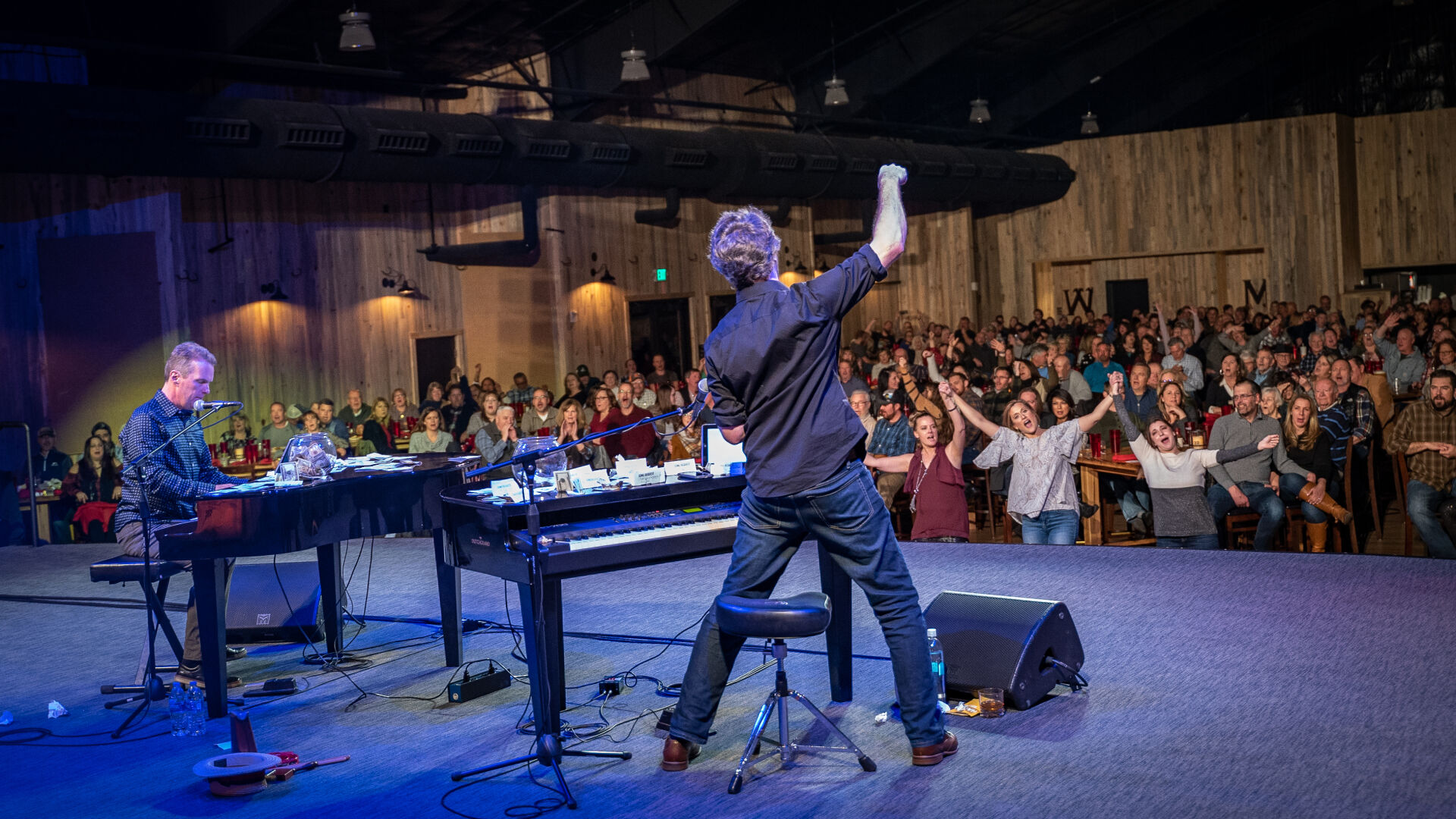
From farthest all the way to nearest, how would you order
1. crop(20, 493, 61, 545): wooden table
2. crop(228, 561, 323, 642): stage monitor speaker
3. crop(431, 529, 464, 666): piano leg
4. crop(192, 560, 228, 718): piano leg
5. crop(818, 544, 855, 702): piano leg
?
crop(20, 493, 61, 545): wooden table < crop(228, 561, 323, 642): stage monitor speaker < crop(431, 529, 464, 666): piano leg < crop(192, 560, 228, 718): piano leg < crop(818, 544, 855, 702): piano leg

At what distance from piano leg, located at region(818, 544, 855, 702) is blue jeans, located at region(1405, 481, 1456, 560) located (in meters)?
3.89

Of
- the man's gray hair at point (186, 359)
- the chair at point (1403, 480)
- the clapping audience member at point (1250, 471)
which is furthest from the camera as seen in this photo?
the clapping audience member at point (1250, 471)

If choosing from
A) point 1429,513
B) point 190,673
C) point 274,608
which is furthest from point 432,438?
point 1429,513

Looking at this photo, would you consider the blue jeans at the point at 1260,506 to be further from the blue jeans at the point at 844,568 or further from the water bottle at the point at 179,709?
the water bottle at the point at 179,709

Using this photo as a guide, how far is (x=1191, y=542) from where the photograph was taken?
6457mm

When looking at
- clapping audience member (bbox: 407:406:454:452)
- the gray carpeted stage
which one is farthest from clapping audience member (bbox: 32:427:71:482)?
the gray carpeted stage

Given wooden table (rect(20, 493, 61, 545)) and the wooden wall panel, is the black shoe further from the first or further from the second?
the wooden wall panel

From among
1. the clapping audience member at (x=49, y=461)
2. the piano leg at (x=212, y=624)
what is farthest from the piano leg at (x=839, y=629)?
the clapping audience member at (x=49, y=461)

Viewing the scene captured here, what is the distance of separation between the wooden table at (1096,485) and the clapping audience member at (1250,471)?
1.46ft

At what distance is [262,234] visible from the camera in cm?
1301

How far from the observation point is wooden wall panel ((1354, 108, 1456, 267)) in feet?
57.7

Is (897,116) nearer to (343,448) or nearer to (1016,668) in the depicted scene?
(343,448)

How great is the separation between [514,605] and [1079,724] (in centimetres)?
296

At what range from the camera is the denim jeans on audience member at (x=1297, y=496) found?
6707mm
